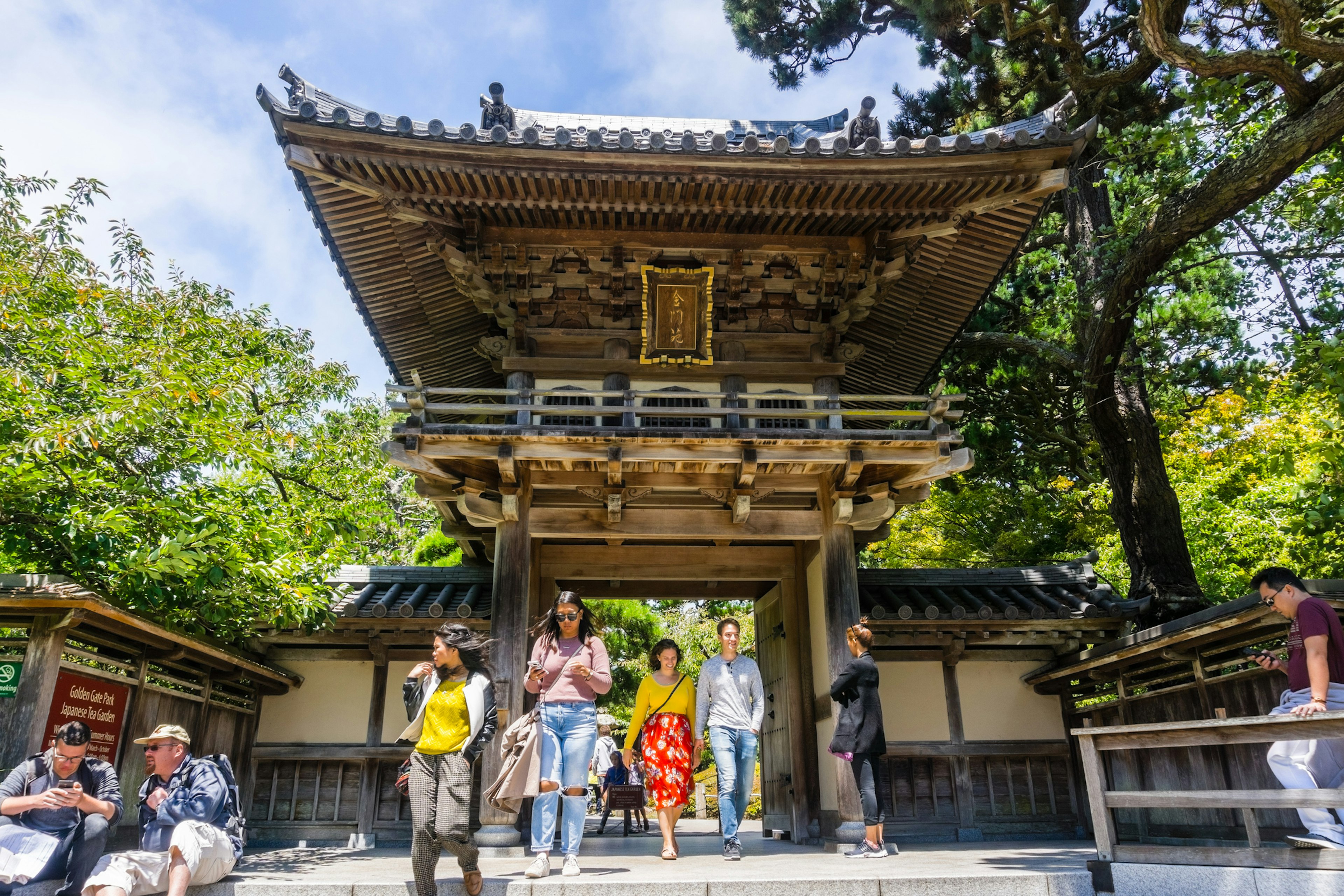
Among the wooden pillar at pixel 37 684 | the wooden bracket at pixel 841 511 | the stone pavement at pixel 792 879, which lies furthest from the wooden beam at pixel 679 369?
the stone pavement at pixel 792 879

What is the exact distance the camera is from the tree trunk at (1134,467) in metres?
10.9

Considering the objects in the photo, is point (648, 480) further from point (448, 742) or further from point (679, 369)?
point (448, 742)

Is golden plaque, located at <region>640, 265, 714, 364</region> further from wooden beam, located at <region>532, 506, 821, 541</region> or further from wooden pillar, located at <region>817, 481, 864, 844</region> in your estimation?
wooden pillar, located at <region>817, 481, 864, 844</region>

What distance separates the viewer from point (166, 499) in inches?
287

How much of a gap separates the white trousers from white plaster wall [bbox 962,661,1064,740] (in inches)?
235

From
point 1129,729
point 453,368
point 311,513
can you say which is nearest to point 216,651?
point 311,513

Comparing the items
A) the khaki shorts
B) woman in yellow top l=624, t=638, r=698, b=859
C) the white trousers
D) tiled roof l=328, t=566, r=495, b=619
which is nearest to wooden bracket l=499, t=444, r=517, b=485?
tiled roof l=328, t=566, r=495, b=619

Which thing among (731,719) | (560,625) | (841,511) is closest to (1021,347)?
(841,511)

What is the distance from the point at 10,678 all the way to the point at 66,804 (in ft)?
6.39

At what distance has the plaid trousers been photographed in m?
4.78

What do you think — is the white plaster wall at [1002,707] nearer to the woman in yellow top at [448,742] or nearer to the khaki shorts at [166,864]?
the woman in yellow top at [448,742]

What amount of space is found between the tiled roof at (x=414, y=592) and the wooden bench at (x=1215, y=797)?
21.3 feet

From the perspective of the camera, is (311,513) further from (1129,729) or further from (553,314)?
(1129,729)

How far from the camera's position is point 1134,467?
1175 centimetres
